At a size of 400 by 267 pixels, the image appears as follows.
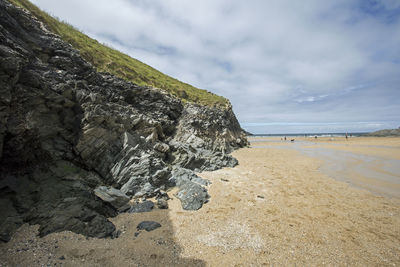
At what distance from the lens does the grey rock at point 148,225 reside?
7516 mm

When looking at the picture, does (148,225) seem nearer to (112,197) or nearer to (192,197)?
(112,197)

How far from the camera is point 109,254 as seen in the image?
583 centimetres

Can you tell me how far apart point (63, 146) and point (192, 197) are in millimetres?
8088

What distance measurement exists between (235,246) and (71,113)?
12.0 metres

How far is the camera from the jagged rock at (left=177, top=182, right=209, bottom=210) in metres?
9.86

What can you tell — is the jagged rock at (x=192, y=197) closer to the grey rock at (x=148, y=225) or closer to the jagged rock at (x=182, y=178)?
the jagged rock at (x=182, y=178)

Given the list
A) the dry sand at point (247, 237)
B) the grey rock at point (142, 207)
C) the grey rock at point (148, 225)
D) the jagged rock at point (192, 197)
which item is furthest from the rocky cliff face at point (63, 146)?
the grey rock at point (148, 225)

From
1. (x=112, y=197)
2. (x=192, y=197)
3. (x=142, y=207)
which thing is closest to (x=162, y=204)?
(x=142, y=207)

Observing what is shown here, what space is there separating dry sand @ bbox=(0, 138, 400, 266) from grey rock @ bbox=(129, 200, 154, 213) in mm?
441

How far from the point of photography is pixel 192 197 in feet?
34.3

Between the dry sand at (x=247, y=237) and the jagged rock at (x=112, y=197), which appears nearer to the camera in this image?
the dry sand at (x=247, y=237)

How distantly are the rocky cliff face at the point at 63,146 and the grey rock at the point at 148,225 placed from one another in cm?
117

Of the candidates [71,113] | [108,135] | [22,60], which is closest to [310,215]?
[108,135]

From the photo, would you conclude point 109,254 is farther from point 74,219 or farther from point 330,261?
point 330,261
